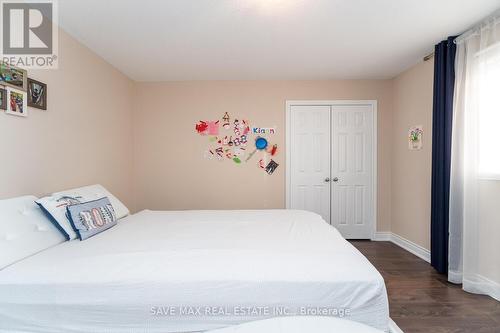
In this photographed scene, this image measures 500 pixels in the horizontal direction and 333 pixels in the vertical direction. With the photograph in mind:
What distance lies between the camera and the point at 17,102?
1970mm

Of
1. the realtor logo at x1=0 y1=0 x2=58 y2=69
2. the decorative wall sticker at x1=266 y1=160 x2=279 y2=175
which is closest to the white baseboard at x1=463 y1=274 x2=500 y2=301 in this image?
the decorative wall sticker at x1=266 y1=160 x2=279 y2=175

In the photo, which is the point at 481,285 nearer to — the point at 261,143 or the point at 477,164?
the point at 477,164

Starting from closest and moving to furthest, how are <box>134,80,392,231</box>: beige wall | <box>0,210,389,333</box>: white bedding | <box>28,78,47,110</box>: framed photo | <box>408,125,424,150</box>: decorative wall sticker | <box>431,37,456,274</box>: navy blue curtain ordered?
<box>0,210,389,333</box>: white bedding < <box>28,78,47,110</box>: framed photo < <box>431,37,456,274</box>: navy blue curtain < <box>408,125,424,150</box>: decorative wall sticker < <box>134,80,392,231</box>: beige wall

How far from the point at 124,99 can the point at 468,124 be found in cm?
411

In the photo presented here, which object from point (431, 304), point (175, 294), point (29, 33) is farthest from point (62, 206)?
point (431, 304)

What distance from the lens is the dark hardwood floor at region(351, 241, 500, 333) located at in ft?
6.18

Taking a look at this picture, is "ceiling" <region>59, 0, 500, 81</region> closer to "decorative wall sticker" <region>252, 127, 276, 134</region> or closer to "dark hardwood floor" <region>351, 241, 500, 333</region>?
"decorative wall sticker" <region>252, 127, 276, 134</region>

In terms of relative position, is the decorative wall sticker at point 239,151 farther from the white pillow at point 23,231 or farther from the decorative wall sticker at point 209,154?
the white pillow at point 23,231

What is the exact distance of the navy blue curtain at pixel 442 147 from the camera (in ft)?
8.59

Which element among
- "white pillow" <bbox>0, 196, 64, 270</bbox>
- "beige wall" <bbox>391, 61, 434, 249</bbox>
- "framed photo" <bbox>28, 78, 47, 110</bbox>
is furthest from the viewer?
"beige wall" <bbox>391, 61, 434, 249</bbox>

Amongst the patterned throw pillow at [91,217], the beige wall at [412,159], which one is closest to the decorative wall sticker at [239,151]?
the patterned throw pillow at [91,217]

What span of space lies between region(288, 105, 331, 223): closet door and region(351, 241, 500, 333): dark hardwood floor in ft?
4.31

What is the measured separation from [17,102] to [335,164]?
371 cm

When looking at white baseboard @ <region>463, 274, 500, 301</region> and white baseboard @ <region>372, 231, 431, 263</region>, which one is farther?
white baseboard @ <region>372, 231, 431, 263</region>
